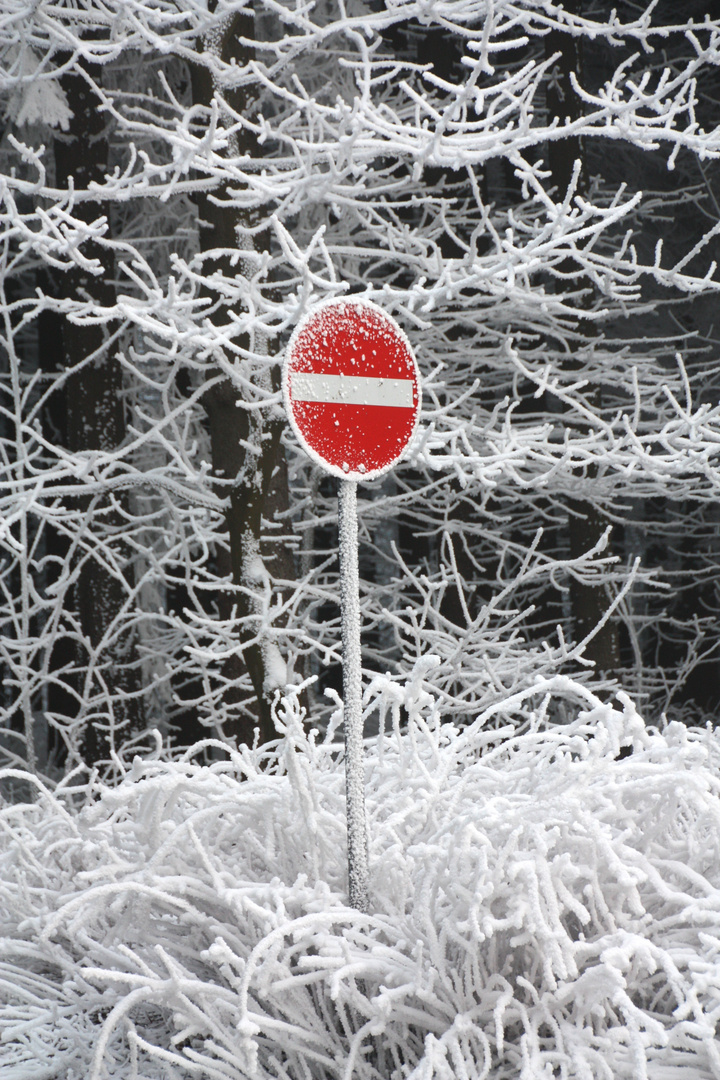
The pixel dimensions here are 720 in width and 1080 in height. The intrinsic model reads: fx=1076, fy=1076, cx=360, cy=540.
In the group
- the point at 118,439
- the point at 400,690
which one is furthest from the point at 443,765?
the point at 118,439

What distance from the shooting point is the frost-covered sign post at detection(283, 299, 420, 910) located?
3297 millimetres

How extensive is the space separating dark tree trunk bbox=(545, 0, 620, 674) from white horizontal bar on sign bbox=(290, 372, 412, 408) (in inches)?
218

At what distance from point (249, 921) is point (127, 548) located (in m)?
6.41

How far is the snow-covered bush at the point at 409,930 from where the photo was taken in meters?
2.72

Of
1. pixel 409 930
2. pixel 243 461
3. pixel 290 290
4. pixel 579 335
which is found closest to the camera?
pixel 409 930

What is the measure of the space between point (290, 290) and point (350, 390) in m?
5.27

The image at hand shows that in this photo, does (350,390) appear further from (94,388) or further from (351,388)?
(94,388)

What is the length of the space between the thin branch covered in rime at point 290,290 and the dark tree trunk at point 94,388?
0.11m

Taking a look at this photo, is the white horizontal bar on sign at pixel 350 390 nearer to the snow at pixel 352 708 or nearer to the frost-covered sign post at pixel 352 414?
the frost-covered sign post at pixel 352 414

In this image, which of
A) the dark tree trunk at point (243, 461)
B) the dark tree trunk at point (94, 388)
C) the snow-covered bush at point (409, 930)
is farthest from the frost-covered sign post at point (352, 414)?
the dark tree trunk at point (94, 388)

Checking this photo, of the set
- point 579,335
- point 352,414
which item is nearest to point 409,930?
point 352,414

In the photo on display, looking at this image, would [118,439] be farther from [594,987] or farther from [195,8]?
[594,987]

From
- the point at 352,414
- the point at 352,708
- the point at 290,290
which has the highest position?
the point at 290,290

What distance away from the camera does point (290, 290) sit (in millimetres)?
8445
